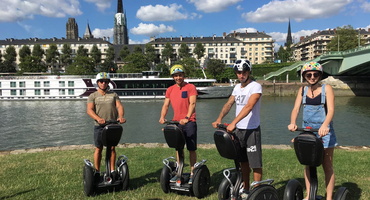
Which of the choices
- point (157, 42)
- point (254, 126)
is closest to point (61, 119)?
point (254, 126)

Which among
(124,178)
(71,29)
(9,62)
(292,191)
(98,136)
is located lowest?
(124,178)

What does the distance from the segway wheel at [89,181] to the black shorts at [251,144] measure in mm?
2441

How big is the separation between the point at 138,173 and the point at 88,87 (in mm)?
42889

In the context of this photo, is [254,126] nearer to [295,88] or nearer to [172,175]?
[172,175]

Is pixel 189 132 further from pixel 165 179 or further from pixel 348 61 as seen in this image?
pixel 348 61

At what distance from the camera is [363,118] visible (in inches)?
942

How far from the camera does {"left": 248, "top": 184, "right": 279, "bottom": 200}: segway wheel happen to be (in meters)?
3.34

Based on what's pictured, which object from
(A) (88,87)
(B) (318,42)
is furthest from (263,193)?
(B) (318,42)

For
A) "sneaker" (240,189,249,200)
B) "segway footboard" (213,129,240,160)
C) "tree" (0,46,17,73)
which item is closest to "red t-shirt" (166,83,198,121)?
"segway footboard" (213,129,240,160)

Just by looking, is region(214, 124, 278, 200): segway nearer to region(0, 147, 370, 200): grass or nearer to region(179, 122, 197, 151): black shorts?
region(0, 147, 370, 200): grass

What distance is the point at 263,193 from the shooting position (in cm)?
341

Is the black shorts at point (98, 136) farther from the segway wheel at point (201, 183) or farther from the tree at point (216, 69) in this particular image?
the tree at point (216, 69)

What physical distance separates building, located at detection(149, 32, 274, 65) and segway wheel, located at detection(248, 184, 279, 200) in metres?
101

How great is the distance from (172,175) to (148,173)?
50.9 inches
